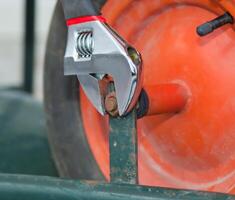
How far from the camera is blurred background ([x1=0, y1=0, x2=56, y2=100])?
270cm

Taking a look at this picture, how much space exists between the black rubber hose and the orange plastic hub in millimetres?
115

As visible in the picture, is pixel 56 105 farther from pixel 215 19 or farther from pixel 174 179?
pixel 215 19

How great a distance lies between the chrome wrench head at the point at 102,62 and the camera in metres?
0.89

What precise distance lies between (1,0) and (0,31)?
68cm

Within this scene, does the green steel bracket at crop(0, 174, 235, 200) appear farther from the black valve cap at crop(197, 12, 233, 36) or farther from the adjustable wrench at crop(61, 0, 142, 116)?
the black valve cap at crop(197, 12, 233, 36)

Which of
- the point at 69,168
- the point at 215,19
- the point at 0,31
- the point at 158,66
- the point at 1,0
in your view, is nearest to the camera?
the point at 215,19

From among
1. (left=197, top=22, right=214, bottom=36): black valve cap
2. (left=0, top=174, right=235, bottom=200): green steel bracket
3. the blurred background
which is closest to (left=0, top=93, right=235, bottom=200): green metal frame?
(left=0, top=174, right=235, bottom=200): green steel bracket

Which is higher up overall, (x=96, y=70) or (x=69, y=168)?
(x=96, y=70)

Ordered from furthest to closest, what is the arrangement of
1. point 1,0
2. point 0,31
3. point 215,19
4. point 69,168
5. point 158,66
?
1. point 1,0
2. point 0,31
3. point 69,168
4. point 158,66
5. point 215,19

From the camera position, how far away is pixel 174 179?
104 cm

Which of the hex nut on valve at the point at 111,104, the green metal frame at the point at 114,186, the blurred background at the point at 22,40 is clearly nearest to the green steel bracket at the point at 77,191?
the green metal frame at the point at 114,186

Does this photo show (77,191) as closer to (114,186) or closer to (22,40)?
(114,186)

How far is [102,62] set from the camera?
36.1 inches

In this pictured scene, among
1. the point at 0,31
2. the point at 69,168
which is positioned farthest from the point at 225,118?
the point at 0,31
